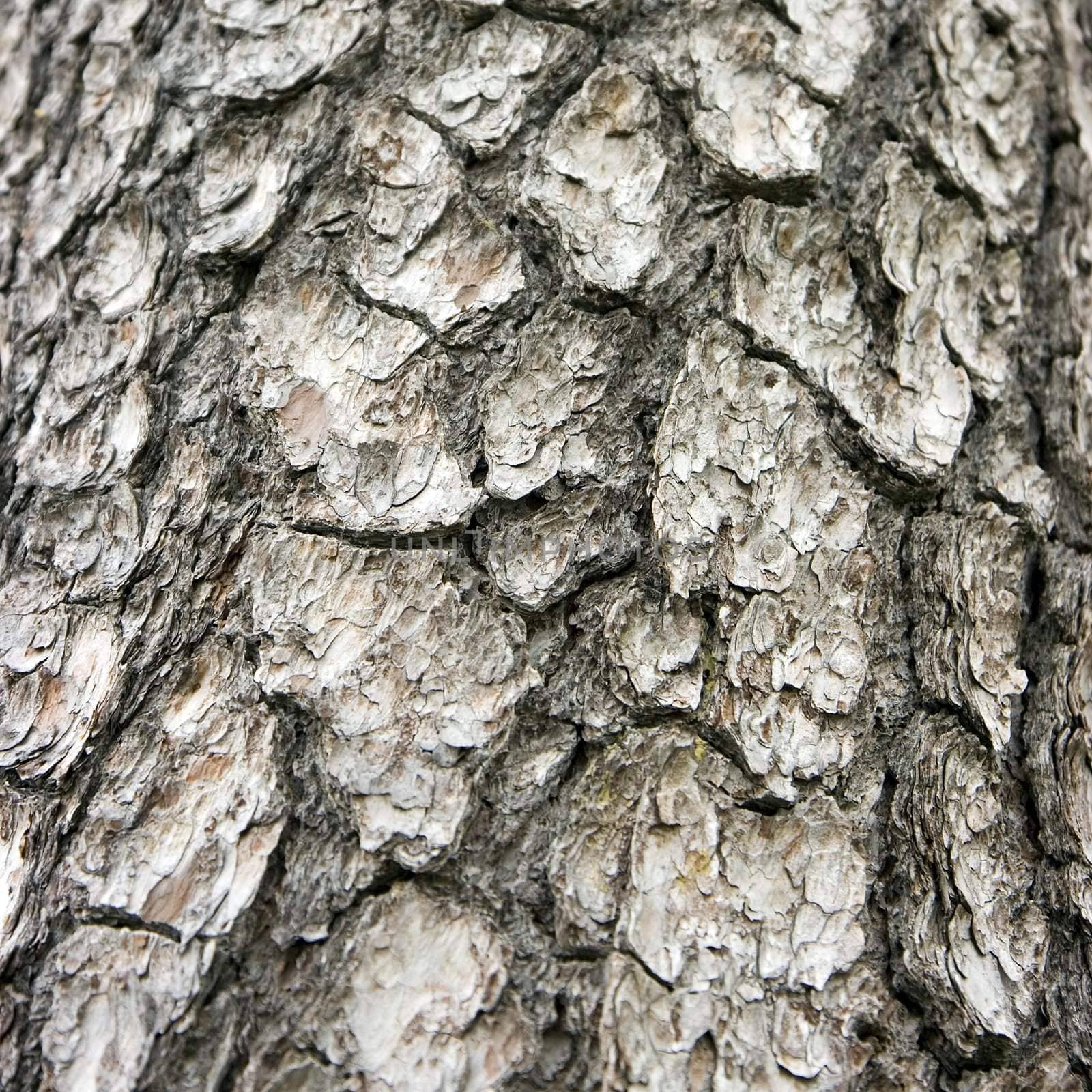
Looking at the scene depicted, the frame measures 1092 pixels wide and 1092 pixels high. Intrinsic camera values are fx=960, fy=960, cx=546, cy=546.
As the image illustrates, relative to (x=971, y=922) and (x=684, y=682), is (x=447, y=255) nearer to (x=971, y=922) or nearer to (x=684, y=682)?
(x=684, y=682)

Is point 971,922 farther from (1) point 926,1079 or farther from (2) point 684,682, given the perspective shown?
(2) point 684,682

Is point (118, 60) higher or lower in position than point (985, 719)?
higher

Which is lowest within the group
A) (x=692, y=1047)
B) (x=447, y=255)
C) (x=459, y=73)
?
(x=692, y=1047)

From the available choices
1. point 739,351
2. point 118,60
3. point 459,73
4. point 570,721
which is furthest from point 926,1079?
point 118,60

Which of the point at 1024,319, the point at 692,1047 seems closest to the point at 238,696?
the point at 692,1047

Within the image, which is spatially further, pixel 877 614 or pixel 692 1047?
pixel 877 614

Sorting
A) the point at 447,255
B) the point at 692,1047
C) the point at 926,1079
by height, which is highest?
the point at 447,255
